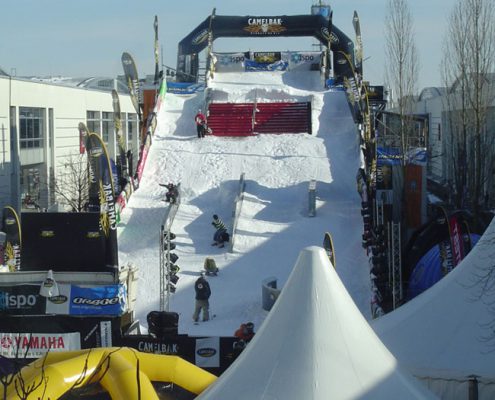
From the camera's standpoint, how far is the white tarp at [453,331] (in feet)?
34.4

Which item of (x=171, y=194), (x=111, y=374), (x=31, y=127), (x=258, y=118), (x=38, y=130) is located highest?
(x=258, y=118)

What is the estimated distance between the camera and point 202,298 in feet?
59.2

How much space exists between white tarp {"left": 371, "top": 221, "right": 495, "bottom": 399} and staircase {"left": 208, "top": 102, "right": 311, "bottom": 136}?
2013cm

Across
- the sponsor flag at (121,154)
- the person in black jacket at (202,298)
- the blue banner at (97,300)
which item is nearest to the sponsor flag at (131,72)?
the sponsor flag at (121,154)

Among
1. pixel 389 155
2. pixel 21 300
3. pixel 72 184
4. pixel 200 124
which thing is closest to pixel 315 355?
pixel 21 300

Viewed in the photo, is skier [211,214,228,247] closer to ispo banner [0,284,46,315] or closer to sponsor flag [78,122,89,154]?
sponsor flag [78,122,89,154]

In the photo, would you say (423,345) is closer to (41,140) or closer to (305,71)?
(305,71)

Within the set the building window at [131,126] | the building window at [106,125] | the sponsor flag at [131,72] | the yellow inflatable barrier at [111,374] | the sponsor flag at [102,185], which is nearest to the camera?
the yellow inflatable barrier at [111,374]

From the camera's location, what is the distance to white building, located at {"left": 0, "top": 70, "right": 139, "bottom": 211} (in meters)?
36.6

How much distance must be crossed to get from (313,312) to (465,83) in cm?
1849

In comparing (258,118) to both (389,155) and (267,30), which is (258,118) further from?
(267,30)

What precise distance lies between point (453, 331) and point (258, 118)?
22924 mm

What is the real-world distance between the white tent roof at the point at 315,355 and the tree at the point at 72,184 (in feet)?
86.5

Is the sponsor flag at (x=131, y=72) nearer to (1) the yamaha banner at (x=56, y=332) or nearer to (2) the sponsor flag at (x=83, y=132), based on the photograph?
(2) the sponsor flag at (x=83, y=132)
